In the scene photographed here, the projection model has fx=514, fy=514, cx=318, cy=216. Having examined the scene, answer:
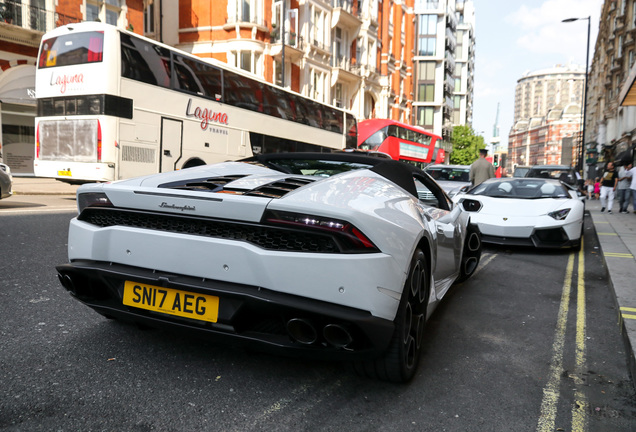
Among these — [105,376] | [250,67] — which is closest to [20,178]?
[250,67]

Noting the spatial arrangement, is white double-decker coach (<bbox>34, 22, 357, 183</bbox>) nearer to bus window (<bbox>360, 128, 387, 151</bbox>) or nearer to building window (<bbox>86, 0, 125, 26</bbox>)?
building window (<bbox>86, 0, 125, 26</bbox>)

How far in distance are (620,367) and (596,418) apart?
0.91 metres

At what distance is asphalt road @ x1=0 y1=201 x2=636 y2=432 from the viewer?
90.1 inches

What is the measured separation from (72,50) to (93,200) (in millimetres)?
9683

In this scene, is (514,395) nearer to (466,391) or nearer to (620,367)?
(466,391)

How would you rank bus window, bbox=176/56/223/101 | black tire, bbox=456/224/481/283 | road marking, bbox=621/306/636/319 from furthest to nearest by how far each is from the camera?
bus window, bbox=176/56/223/101 → black tire, bbox=456/224/481/283 → road marking, bbox=621/306/636/319

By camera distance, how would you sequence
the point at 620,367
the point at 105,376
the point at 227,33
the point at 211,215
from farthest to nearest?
the point at 227,33 → the point at 620,367 → the point at 105,376 → the point at 211,215

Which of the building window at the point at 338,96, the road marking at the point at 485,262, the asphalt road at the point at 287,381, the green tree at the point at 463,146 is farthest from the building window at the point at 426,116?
the asphalt road at the point at 287,381

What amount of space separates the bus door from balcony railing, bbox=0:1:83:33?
10.9m

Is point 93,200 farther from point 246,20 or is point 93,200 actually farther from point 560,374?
point 246,20

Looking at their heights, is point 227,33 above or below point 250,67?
above

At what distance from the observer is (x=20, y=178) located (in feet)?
65.7

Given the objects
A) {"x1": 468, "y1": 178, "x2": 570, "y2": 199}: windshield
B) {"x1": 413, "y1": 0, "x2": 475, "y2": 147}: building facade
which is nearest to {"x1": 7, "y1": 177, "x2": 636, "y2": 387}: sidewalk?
{"x1": 468, "y1": 178, "x2": 570, "y2": 199}: windshield

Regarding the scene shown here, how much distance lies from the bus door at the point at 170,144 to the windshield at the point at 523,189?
22.3 feet
